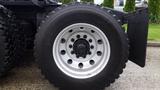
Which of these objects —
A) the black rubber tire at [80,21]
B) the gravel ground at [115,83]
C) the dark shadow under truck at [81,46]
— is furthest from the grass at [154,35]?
the black rubber tire at [80,21]

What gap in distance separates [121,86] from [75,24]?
122 centimetres

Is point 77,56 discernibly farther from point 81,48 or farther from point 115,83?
point 115,83

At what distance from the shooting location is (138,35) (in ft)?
18.1

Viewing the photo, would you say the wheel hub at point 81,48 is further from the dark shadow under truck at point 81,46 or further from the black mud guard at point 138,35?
the black mud guard at point 138,35

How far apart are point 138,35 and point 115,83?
2.74 ft

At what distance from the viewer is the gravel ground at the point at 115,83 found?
564 cm

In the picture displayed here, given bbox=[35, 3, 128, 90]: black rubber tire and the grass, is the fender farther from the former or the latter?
the grass

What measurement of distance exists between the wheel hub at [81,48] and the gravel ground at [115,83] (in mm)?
631

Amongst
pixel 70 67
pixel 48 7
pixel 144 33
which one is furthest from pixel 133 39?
pixel 48 7

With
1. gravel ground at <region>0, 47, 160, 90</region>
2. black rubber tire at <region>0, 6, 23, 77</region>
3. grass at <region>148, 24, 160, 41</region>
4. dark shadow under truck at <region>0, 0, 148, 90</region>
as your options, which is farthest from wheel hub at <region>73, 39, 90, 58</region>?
grass at <region>148, 24, 160, 41</region>

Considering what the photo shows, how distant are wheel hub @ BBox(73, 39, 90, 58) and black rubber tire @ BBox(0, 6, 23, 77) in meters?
0.91

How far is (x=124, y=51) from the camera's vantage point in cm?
512

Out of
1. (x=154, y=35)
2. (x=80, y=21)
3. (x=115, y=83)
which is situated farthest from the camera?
(x=154, y=35)

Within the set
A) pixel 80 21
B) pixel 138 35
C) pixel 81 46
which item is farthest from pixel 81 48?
pixel 138 35
